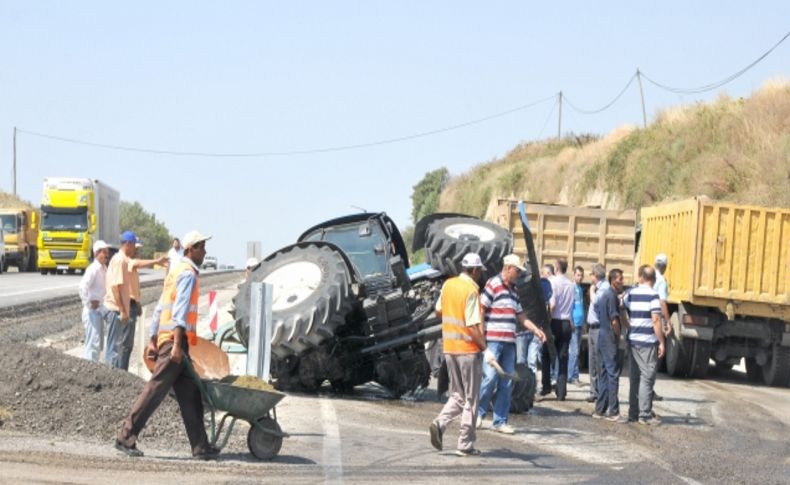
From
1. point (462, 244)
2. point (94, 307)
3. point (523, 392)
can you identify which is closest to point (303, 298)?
point (94, 307)

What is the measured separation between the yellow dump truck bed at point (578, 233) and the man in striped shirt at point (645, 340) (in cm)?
798

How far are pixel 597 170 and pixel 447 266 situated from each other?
34824 millimetres

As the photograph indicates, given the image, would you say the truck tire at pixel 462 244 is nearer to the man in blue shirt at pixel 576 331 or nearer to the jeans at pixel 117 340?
the man in blue shirt at pixel 576 331

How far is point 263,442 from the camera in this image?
10.8 meters

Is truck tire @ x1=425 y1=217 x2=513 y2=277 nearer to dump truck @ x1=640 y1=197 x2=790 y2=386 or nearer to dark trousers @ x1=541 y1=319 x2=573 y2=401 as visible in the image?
dark trousers @ x1=541 y1=319 x2=573 y2=401

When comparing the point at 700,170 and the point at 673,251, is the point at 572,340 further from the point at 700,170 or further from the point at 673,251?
the point at 700,170

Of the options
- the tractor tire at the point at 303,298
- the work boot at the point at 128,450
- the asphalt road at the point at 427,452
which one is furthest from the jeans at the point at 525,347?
the work boot at the point at 128,450

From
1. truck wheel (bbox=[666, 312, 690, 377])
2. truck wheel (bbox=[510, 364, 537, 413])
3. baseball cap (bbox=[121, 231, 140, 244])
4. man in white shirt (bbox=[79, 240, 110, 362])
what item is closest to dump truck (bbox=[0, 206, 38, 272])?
truck wheel (bbox=[666, 312, 690, 377])

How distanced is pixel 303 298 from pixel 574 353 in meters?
5.50

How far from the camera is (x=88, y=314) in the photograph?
15180 mm

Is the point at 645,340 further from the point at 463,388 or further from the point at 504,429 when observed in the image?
the point at 463,388

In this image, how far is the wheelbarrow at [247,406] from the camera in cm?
1041

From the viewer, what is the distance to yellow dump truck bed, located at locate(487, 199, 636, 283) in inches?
915

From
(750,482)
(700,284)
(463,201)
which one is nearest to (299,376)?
(750,482)
